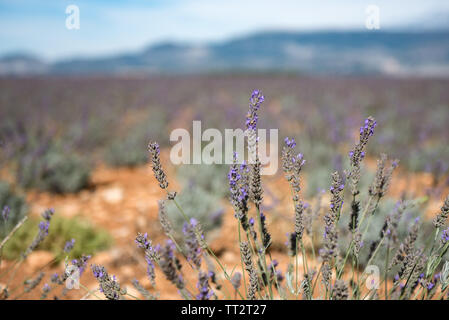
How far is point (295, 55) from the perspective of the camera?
163000 mm

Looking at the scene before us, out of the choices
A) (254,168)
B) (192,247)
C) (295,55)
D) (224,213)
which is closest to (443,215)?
(254,168)

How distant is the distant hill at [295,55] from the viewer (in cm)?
12648

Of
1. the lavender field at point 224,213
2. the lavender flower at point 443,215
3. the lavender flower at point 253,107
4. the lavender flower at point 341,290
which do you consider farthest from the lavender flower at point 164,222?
the lavender flower at point 443,215

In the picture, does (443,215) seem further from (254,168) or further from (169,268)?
(169,268)

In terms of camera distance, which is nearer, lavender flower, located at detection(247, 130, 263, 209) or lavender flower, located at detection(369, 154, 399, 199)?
lavender flower, located at detection(247, 130, 263, 209)

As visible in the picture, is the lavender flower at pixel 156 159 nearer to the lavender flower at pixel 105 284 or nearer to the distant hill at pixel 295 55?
the lavender flower at pixel 105 284

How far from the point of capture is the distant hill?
415ft

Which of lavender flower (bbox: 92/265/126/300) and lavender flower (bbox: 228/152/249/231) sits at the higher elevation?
lavender flower (bbox: 228/152/249/231)

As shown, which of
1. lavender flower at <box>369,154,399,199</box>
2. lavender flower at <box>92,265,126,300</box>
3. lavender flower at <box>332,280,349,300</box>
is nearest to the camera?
lavender flower at <box>332,280,349,300</box>

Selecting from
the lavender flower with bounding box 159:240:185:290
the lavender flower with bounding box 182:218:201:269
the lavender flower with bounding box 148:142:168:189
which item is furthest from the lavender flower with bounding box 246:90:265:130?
the lavender flower with bounding box 159:240:185:290

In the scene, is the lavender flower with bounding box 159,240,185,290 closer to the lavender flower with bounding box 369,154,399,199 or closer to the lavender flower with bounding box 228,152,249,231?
the lavender flower with bounding box 228,152,249,231

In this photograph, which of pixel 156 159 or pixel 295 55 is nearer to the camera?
pixel 156 159

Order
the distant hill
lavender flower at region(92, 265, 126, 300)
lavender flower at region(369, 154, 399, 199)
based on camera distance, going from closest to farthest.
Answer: lavender flower at region(92, 265, 126, 300), lavender flower at region(369, 154, 399, 199), the distant hill
